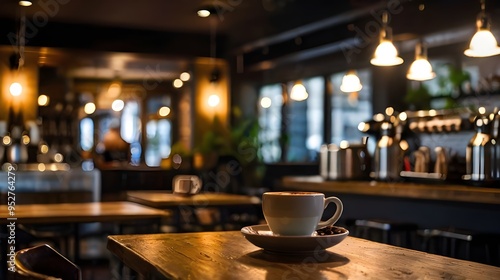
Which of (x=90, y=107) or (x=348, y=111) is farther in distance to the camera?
(x=90, y=107)

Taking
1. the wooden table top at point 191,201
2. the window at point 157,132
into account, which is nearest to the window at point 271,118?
the window at point 157,132

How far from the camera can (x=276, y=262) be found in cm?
167

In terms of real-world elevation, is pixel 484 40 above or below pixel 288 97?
below

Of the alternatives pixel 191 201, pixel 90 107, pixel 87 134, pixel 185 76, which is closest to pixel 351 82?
pixel 191 201

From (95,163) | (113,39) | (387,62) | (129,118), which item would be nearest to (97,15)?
(113,39)

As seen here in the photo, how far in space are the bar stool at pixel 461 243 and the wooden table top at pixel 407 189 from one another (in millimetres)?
213

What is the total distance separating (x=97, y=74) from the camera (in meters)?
13.6

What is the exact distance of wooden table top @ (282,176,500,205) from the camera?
145 inches

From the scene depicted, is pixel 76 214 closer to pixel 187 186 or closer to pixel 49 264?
pixel 187 186

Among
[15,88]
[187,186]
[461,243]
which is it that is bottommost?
[461,243]

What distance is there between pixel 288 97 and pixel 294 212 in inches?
331

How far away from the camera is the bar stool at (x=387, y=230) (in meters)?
4.37

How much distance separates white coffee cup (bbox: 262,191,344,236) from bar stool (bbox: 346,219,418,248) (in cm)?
270

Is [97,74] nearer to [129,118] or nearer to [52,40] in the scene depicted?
[129,118]
